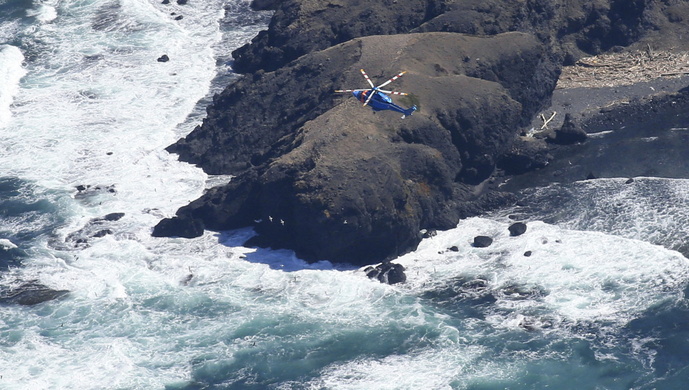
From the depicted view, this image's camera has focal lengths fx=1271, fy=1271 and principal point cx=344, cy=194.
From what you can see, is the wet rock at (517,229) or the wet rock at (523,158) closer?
the wet rock at (517,229)

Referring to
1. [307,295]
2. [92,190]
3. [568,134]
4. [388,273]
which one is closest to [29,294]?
[92,190]

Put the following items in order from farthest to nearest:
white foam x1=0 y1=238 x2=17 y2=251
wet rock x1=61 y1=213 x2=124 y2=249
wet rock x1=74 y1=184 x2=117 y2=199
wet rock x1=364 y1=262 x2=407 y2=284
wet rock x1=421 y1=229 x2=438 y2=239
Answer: wet rock x1=74 y1=184 x2=117 y2=199 < wet rock x1=61 y1=213 x2=124 y2=249 < white foam x1=0 y1=238 x2=17 y2=251 < wet rock x1=421 y1=229 x2=438 y2=239 < wet rock x1=364 y1=262 x2=407 y2=284

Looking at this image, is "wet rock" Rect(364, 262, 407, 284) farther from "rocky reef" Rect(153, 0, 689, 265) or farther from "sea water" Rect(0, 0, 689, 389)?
"rocky reef" Rect(153, 0, 689, 265)

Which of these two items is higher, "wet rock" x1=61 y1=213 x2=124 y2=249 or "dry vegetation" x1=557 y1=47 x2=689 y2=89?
"dry vegetation" x1=557 y1=47 x2=689 y2=89

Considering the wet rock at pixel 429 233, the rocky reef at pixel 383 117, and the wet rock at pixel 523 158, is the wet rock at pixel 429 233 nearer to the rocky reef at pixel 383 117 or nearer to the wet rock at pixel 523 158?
the rocky reef at pixel 383 117

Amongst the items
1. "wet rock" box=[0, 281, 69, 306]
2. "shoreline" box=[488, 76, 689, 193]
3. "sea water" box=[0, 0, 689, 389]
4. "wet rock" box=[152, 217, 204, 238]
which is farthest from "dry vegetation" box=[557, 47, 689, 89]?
"wet rock" box=[0, 281, 69, 306]

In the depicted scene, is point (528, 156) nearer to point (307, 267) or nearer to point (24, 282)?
point (307, 267)

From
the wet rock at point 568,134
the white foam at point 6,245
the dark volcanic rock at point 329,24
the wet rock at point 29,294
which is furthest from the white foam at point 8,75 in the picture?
the wet rock at point 568,134
